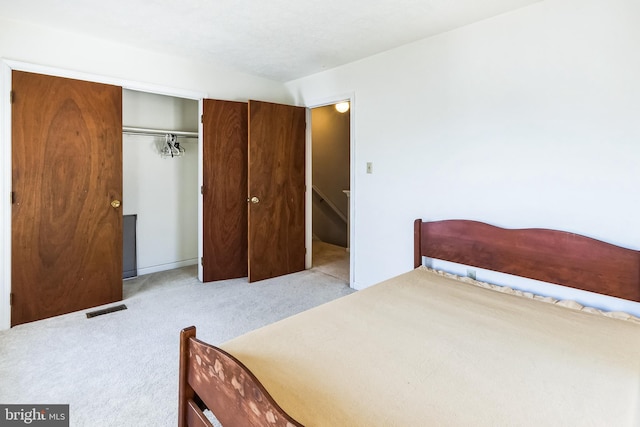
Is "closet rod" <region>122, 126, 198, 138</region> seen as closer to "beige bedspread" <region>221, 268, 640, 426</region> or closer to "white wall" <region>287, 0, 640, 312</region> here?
"white wall" <region>287, 0, 640, 312</region>

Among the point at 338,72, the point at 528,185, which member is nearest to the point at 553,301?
the point at 528,185

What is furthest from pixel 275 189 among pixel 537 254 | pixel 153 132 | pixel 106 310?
pixel 537 254

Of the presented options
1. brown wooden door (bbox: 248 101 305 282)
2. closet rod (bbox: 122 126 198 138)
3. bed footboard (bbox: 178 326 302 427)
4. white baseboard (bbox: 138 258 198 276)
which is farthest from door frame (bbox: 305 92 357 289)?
bed footboard (bbox: 178 326 302 427)

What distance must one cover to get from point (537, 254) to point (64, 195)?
369cm

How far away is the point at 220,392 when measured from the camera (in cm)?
105

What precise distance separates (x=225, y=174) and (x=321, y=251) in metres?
2.30

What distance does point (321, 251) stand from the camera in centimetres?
539

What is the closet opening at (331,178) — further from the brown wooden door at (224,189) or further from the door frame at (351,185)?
the brown wooden door at (224,189)

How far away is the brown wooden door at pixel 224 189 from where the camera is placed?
3.57 metres

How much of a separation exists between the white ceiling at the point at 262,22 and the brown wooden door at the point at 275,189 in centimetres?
77

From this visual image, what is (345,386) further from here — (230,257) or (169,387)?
(230,257)

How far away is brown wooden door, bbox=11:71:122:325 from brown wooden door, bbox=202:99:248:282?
33.1 inches

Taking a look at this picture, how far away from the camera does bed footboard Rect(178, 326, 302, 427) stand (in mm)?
863

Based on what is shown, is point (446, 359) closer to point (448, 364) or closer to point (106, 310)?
point (448, 364)
